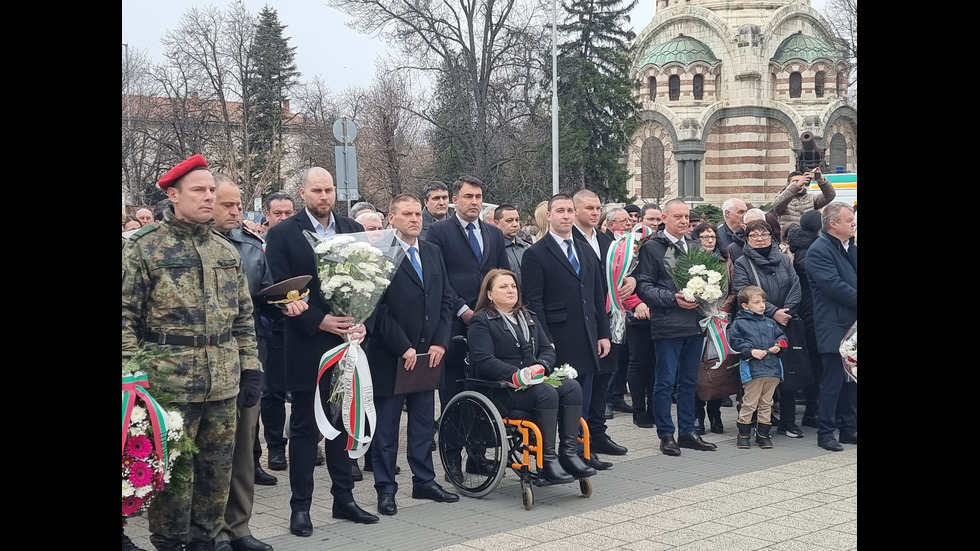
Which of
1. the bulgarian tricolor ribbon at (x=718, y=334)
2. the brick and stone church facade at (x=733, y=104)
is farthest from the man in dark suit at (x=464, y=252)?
the brick and stone church facade at (x=733, y=104)

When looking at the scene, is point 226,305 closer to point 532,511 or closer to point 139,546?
point 139,546

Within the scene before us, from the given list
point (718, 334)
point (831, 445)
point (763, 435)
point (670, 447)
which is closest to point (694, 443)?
point (670, 447)

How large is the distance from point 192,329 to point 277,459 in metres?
3.68

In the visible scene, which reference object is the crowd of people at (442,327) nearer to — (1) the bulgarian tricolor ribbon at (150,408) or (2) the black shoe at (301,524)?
(2) the black shoe at (301,524)

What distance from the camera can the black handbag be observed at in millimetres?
10445

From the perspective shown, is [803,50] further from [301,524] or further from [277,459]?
[301,524]

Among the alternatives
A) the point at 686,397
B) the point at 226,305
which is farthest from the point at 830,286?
the point at 226,305

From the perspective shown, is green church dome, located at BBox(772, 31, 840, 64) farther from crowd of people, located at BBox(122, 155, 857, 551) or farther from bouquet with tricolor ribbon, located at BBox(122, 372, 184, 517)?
bouquet with tricolor ribbon, located at BBox(122, 372, 184, 517)

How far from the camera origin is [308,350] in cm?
717

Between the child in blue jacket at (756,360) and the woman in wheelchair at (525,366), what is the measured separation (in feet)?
8.43

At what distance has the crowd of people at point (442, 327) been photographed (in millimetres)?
5789

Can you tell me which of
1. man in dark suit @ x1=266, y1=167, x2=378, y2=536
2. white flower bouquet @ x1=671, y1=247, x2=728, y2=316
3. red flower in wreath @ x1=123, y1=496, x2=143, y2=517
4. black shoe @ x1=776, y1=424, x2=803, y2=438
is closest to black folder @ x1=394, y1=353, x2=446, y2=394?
man in dark suit @ x1=266, y1=167, x2=378, y2=536
